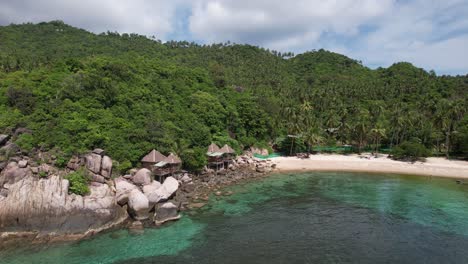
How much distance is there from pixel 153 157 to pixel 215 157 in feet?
34.5

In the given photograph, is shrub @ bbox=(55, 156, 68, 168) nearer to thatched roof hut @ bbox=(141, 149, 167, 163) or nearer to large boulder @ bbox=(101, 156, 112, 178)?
large boulder @ bbox=(101, 156, 112, 178)

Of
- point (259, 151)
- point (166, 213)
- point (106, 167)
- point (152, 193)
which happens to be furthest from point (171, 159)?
point (259, 151)

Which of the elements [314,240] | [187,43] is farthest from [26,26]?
[314,240]

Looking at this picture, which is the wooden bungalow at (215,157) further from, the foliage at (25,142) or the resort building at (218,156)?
the foliage at (25,142)

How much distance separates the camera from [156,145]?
30.1m

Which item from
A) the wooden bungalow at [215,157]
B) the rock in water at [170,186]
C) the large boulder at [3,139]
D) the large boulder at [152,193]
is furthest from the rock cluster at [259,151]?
the large boulder at [3,139]

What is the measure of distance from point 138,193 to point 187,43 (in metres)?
108

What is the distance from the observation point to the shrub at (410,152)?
44.8m

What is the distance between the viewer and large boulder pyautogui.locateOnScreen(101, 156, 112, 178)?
81.3 feet

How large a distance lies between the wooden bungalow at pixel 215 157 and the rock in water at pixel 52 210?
1648 centimetres

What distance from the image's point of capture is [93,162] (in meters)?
24.5

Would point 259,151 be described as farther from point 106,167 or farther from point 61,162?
point 61,162

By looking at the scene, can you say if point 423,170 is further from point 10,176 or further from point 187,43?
point 187,43

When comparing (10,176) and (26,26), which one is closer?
(10,176)
